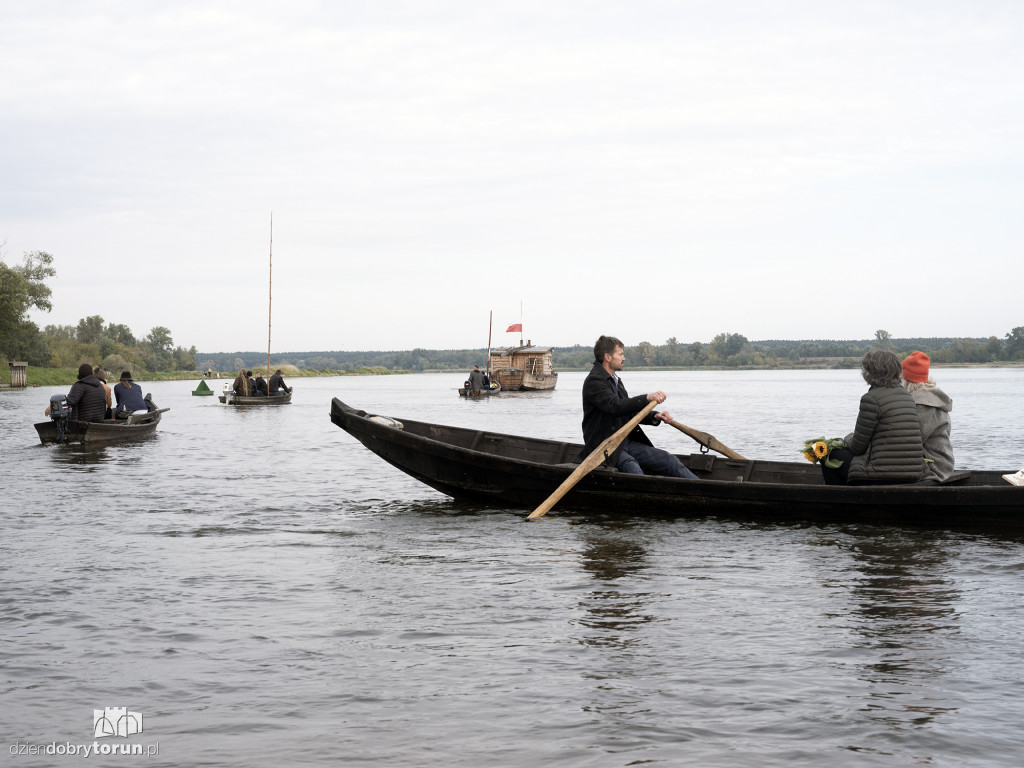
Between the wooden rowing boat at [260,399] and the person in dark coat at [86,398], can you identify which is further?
the wooden rowing boat at [260,399]

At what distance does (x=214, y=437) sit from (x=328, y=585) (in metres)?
21.4

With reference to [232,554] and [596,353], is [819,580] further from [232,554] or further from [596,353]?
[232,554]

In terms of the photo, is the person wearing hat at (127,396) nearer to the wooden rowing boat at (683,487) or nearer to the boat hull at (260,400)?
the wooden rowing boat at (683,487)

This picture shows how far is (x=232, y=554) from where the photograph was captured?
9578 mm

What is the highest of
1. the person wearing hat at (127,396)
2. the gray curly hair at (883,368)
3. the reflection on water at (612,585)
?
the gray curly hair at (883,368)

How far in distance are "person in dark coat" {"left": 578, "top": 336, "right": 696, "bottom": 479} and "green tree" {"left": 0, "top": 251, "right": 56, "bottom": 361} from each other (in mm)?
71940

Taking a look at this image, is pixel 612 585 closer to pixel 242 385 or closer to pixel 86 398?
pixel 86 398

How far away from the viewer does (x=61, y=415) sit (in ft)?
71.1

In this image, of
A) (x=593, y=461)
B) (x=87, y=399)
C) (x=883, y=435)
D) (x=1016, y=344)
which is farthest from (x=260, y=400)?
(x=1016, y=344)

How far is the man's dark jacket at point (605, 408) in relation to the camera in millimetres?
11016

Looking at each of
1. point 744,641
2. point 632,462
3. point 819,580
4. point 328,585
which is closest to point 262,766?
point 744,641

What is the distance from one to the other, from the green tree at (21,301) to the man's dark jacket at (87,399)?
5737cm

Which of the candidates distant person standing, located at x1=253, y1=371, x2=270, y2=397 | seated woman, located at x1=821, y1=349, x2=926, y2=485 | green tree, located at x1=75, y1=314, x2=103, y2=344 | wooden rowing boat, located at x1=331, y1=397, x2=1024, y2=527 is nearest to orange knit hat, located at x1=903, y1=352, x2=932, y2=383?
seated woman, located at x1=821, y1=349, x2=926, y2=485

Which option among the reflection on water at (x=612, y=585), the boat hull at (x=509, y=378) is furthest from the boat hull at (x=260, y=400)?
the reflection on water at (x=612, y=585)
